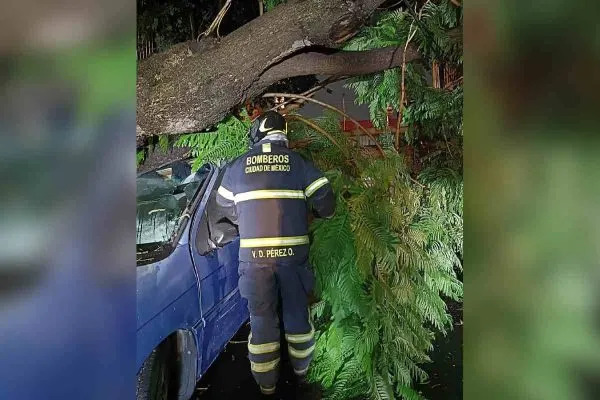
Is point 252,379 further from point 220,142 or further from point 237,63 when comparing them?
point 237,63

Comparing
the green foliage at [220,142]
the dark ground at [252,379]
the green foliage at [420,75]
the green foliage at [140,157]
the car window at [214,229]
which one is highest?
the green foliage at [420,75]

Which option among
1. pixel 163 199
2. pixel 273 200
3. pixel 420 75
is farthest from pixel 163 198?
pixel 420 75

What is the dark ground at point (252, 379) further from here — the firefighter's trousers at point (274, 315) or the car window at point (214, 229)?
the car window at point (214, 229)

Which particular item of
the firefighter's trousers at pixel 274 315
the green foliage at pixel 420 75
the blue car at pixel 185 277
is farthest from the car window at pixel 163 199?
the green foliage at pixel 420 75

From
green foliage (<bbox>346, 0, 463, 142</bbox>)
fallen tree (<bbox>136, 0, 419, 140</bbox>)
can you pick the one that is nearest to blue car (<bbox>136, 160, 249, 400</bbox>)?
fallen tree (<bbox>136, 0, 419, 140</bbox>)

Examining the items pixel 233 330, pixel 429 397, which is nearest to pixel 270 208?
pixel 233 330

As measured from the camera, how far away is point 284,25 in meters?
1.07

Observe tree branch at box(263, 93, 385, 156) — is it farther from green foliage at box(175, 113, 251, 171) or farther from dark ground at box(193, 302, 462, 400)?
dark ground at box(193, 302, 462, 400)

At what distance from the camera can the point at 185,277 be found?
1091 millimetres

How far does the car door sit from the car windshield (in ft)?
0.15

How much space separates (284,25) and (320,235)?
17.7 inches

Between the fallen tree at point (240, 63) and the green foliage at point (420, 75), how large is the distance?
0.16 ft

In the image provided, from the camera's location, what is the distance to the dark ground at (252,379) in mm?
1104
